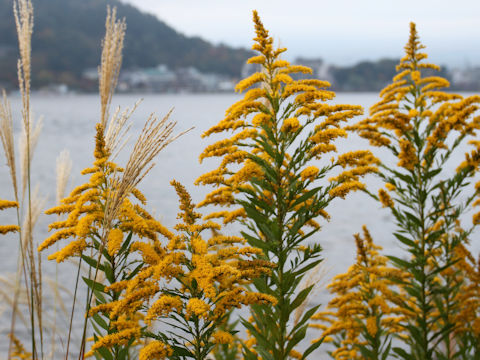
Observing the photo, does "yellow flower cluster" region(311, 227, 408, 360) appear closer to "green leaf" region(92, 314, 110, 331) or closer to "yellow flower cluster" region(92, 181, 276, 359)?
"yellow flower cluster" region(92, 181, 276, 359)

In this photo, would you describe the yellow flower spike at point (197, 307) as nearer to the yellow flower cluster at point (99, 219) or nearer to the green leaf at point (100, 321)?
the yellow flower cluster at point (99, 219)

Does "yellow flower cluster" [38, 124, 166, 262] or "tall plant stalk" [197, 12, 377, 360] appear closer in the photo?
"yellow flower cluster" [38, 124, 166, 262]

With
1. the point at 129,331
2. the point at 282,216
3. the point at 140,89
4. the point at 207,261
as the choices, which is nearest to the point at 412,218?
the point at 282,216

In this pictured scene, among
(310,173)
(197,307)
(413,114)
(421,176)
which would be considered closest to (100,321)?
(197,307)

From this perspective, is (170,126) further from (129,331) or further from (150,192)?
(150,192)

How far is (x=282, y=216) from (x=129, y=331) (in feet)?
3.72

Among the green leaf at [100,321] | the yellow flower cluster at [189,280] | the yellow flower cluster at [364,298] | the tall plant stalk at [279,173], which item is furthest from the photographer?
the yellow flower cluster at [364,298]

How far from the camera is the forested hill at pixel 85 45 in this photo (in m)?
80.1

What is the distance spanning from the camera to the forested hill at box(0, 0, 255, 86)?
80062mm

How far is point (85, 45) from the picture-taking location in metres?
83.0

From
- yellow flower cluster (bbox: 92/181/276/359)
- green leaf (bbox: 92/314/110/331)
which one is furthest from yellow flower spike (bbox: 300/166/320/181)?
green leaf (bbox: 92/314/110/331)

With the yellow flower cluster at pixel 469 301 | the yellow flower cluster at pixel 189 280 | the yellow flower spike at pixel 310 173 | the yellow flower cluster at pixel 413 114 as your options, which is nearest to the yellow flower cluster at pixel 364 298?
the yellow flower cluster at pixel 469 301

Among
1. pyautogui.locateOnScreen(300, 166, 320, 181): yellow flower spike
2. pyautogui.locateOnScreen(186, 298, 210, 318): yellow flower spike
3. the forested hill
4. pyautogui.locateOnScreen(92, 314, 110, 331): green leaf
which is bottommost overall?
pyautogui.locateOnScreen(92, 314, 110, 331): green leaf

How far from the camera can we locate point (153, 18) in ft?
307
